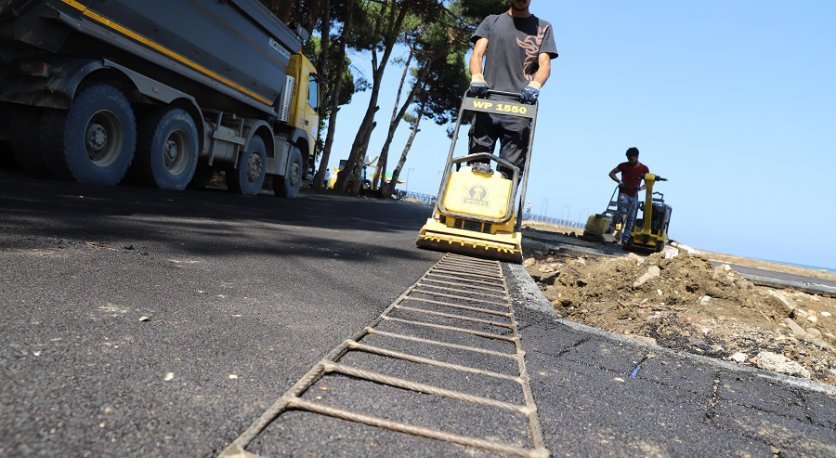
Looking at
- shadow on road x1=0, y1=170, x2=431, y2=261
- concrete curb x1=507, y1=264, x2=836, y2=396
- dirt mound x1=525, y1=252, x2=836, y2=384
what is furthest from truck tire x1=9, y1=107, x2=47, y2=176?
dirt mound x1=525, y1=252, x2=836, y2=384

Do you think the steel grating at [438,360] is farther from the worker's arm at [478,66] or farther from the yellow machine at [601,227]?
the yellow machine at [601,227]

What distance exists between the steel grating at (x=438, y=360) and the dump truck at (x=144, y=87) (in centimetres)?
491

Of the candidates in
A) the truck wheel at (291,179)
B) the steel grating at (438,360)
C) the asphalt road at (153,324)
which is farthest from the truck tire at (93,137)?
the truck wheel at (291,179)

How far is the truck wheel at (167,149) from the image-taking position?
24.6 ft

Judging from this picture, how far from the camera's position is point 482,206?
16.9 ft

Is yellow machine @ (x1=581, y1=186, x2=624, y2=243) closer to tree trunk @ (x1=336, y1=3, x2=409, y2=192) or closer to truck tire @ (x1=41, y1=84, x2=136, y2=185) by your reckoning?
truck tire @ (x1=41, y1=84, x2=136, y2=185)

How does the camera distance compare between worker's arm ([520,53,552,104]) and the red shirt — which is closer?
worker's arm ([520,53,552,104])

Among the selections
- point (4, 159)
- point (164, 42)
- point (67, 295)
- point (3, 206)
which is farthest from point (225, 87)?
point (67, 295)

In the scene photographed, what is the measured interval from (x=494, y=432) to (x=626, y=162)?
11.1 metres

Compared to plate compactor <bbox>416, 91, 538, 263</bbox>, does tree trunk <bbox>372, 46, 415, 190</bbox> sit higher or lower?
higher

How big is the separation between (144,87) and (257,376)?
6.79m

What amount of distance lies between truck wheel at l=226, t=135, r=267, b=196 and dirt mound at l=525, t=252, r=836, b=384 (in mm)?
6900

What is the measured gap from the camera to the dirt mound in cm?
303

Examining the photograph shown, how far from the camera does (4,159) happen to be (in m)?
7.25
